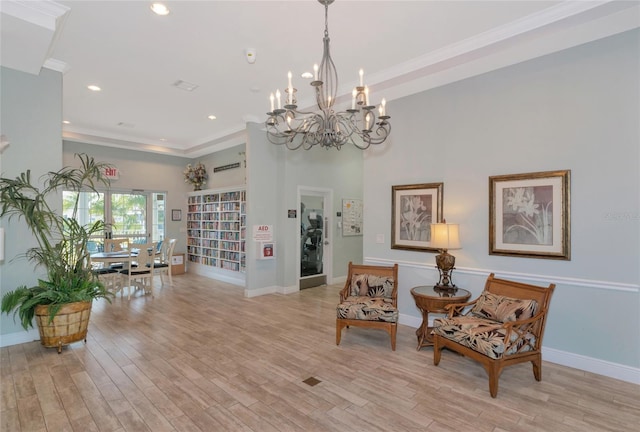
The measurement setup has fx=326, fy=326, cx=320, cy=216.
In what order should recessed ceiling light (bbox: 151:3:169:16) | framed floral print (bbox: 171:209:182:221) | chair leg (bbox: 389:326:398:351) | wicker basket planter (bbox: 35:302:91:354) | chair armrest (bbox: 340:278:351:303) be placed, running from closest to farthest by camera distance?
1. recessed ceiling light (bbox: 151:3:169:16)
2. wicker basket planter (bbox: 35:302:91:354)
3. chair leg (bbox: 389:326:398:351)
4. chair armrest (bbox: 340:278:351:303)
5. framed floral print (bbox: 171:209:182:221)

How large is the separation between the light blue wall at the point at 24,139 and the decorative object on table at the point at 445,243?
15.1 ft

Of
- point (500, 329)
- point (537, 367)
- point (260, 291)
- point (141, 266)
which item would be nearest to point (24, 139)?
point (141, 266)

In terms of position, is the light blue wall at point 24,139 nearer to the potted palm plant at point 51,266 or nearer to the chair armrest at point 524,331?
the potted palm plant at point 51,266

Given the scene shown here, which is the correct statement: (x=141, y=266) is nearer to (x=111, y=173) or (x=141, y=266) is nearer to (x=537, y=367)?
(x=111, y=173)

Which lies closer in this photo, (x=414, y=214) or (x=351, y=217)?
(x=414, y=214)

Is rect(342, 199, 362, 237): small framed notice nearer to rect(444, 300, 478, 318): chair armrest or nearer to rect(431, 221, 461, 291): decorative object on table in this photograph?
rect(431, 221, 461, 291): decorative object on table

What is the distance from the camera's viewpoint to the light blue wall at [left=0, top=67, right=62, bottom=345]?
3602 millimetres

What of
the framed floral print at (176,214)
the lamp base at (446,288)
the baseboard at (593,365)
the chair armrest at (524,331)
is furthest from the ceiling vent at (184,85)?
the baseboard at (593,365)

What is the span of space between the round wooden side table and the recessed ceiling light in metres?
3.74

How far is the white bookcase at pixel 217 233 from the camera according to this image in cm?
700

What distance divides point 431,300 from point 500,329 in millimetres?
783

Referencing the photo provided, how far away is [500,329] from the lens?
111 inches

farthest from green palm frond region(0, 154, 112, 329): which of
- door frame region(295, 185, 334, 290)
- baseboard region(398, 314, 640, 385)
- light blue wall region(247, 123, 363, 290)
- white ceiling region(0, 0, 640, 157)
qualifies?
baseboard region(398, 314, 640, 385)

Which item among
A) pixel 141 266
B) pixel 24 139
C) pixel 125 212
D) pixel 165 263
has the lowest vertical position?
pixel 165 263
